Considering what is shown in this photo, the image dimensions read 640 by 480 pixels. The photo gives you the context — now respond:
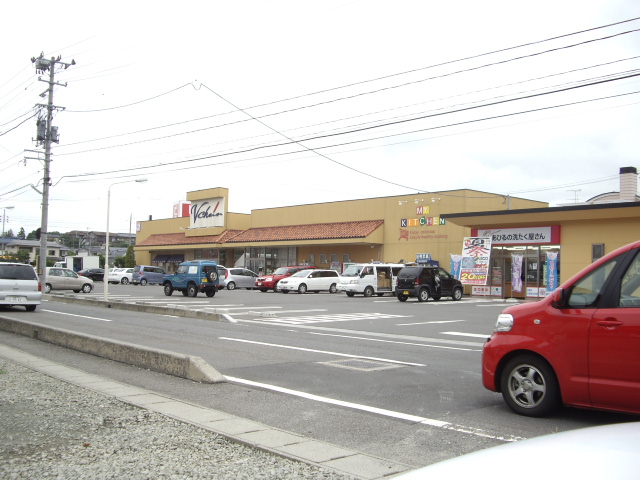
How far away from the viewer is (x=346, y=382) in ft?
27.7

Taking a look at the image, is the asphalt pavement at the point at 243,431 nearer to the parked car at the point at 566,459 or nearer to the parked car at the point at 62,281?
the parked car at the point at 566,459

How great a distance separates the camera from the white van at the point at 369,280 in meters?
32.8

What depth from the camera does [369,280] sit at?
Answer: 108ft

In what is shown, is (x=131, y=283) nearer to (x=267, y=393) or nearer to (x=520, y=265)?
(x=520, y=265)

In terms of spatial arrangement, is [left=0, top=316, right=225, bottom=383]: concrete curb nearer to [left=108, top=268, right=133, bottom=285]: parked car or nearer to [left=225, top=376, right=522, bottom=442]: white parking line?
[left=225, top=376, right=522, bottom=442]: white parking line

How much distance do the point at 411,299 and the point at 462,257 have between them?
15.2 ft

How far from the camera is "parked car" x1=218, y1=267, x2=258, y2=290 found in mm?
42000

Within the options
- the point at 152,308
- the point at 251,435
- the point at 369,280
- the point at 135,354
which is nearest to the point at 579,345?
the point at 251,435

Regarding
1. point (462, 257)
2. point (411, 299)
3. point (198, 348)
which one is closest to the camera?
point (198, 348)

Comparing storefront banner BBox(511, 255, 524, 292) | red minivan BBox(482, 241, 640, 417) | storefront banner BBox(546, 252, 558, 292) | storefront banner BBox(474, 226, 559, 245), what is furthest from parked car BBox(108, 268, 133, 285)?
red minivan BBox(482, 241, 640, 417)

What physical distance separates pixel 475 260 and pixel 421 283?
6341mm

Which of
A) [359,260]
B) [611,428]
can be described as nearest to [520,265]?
[359,260]

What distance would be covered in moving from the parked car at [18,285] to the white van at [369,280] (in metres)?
16.9

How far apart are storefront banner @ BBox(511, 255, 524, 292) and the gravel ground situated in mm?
27722
